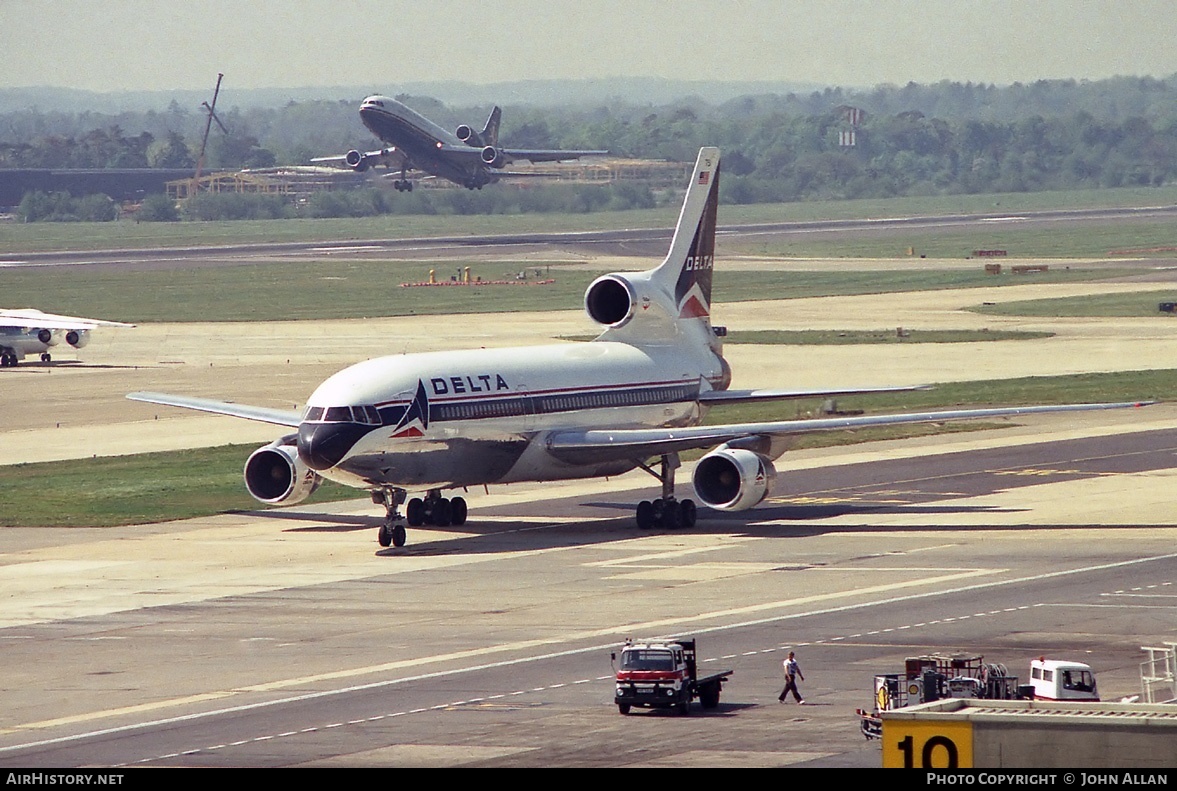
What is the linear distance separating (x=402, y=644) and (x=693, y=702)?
29.5ft

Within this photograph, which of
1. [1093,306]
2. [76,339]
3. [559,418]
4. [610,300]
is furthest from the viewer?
[1093,306]

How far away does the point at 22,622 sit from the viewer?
160 feet

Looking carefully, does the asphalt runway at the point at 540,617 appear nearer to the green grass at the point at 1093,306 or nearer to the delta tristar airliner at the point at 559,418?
the delta tristar airliner at the point at 559,418

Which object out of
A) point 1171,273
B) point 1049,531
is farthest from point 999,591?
point 1171,273

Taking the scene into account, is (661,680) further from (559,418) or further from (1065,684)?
(559,418)

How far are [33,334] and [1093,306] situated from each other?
7336 cm

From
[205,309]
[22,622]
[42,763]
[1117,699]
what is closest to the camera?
[42,763]

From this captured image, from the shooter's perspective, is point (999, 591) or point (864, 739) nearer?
point (864, 739)

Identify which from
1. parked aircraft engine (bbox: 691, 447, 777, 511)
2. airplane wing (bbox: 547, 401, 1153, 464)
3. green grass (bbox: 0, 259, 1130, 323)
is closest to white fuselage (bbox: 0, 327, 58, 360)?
green grass (bbox: 0, 259, 1130, 323)

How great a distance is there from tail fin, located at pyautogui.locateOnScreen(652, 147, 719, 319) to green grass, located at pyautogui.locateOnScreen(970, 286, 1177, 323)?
2940 inches

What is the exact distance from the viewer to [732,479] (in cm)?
6097

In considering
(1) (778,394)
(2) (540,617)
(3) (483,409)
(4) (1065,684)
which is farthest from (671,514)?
(4) (1065,684)

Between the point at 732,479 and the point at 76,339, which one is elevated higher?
the point at 76,339
